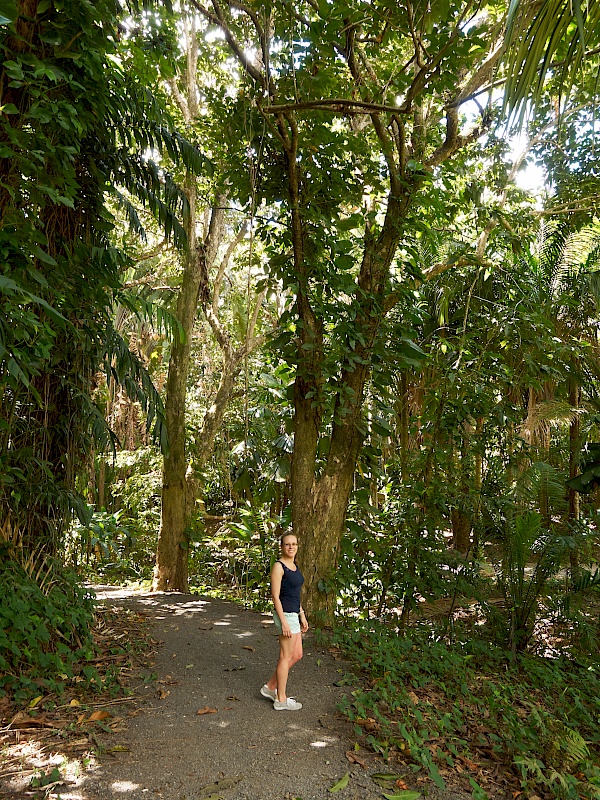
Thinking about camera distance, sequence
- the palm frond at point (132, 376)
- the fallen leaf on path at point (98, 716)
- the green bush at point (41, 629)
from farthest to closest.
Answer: the palm frond at point (132, 376) → the green bush at point (41, 629) → the fallen leaf on path at point (98, 716)

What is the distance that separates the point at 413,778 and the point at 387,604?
16.0 ft

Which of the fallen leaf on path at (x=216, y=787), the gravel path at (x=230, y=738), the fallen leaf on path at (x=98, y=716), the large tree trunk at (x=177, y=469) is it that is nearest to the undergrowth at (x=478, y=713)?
the gravel path at (x=230, y=738)

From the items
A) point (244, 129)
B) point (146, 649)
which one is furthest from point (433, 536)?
point (244, 129)

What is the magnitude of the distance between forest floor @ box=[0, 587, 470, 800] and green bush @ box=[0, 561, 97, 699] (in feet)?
0.99

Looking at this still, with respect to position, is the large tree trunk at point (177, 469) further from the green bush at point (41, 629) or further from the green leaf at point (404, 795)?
the green leaf at point (404, 795)

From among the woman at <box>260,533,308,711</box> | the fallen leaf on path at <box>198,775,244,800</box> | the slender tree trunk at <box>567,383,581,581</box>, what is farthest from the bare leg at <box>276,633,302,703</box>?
the slender tree trunk at <box>567,383,581,581</box>

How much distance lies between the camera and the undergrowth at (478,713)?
411cm

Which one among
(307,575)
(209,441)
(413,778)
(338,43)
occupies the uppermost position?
(338,43)

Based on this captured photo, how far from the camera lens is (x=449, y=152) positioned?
25.8 ft

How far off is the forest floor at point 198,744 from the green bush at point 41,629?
30 centimetres

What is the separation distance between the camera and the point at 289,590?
4.81m

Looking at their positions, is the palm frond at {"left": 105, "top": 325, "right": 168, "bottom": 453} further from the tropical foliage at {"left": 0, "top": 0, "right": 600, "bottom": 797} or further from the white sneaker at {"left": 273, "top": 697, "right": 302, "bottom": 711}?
the white sneaker at {"left": 273, "top": 697, "right": 302, "bottom": 711}

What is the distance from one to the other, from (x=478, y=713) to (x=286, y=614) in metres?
1.78

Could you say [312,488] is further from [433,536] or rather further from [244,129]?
[244,129]
